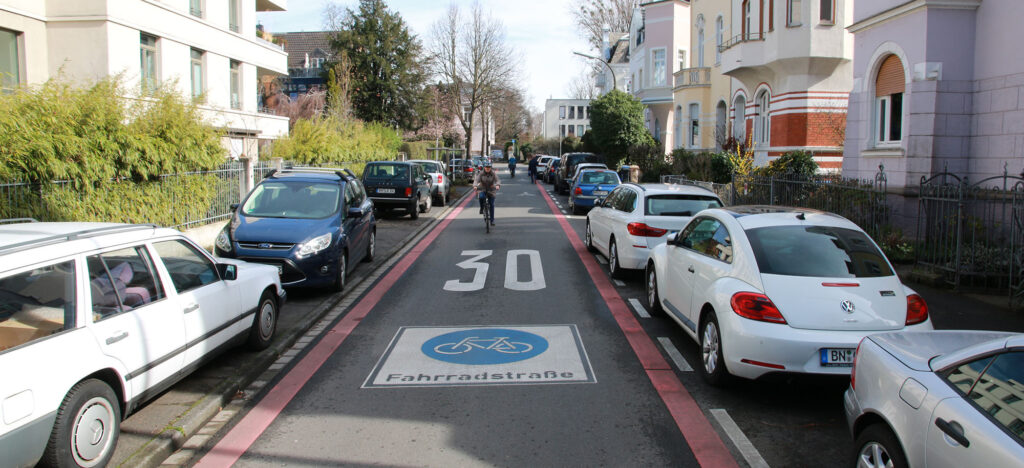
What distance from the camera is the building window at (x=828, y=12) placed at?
21859 mm

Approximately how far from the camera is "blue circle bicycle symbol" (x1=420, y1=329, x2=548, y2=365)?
7109mm

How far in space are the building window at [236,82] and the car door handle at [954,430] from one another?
94.2 feet

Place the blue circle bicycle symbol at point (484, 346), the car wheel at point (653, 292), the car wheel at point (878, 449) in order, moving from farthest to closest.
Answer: the car wheel at point (653, 292)
the blue circle bicycle symbol at point (484, 346)
the car wheel at point (878, 449)

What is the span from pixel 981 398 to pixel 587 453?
2386 mm

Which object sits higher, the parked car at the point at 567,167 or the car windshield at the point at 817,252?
the parked car at the point at 567,167

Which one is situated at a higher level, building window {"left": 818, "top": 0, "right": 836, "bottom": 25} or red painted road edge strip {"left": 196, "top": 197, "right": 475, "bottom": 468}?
building window {"left": 818, "top": 0, "right": 836, "bottom": 25}

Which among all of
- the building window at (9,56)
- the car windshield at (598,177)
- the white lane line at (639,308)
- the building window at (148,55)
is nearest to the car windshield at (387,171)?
the car windshield at (598,177)

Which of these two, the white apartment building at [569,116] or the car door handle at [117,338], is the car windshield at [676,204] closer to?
the car door handle at [117,338]

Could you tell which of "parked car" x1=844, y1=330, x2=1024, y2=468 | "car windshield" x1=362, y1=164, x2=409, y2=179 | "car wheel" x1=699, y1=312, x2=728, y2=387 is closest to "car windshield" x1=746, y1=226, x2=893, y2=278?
"car wheel" x1=699, y1=312, x2=728, y2=387

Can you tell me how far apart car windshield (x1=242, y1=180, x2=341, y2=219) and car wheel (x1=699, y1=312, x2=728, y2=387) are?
21.0 feet

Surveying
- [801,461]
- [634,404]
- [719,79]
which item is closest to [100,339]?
[634,404]

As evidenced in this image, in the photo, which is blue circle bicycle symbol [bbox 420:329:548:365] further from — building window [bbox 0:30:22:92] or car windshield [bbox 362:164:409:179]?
building window [bbox 0:30:22:92]

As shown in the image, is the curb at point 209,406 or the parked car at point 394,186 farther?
the parked car at point 394,186

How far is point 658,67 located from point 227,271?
40.4 meters
